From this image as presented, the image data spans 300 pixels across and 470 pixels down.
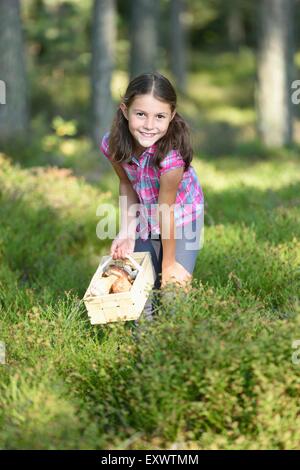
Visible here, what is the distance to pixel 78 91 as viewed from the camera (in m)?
21.0

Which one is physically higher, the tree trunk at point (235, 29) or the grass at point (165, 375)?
the tree trunk at point (235, 29)

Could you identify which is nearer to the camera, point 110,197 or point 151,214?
point 151,214

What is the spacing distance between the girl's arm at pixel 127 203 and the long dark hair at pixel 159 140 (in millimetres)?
240

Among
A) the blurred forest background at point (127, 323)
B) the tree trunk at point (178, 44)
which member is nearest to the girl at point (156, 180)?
the blurred forest background at point (127, 323)

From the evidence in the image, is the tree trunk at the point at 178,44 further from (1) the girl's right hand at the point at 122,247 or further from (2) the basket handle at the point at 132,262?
(2) the basket handle at the point at 132,262

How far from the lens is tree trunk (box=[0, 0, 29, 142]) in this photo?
1146 cm

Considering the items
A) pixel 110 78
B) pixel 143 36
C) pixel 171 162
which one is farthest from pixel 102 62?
pixel 171 162

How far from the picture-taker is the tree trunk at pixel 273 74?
597 inches

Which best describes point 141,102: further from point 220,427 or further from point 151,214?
point 220,427

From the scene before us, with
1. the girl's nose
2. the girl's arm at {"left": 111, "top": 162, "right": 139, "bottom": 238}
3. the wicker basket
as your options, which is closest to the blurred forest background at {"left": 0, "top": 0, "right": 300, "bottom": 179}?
the girl's arm at {"left": 111, "top": 162, "right": 139, "bottom": 238}

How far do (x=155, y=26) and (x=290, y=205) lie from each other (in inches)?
417

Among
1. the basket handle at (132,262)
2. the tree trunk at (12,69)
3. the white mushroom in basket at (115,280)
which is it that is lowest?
the white mushroom in basket at (115,280)

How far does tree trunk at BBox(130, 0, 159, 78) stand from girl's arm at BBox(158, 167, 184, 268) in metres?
12.7
